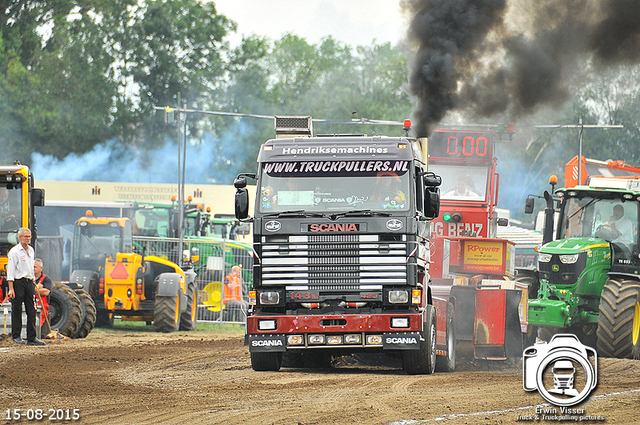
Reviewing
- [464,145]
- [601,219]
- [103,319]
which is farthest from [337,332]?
[103,319]

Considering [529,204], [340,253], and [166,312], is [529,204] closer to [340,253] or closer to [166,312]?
[340,253]

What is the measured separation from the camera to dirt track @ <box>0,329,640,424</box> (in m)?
8.70

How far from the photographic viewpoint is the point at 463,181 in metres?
22.1

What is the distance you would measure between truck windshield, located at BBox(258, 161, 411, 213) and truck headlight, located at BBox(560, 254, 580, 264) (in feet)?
16.7

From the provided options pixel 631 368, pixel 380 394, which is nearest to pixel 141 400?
pixel 380 394

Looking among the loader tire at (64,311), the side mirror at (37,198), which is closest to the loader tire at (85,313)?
the loader tire at (64,311)

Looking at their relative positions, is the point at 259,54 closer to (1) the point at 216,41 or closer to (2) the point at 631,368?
(1) the point at 216,41

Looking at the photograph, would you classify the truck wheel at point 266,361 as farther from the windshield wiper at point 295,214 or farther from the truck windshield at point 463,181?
the truck windshield at point 463,181

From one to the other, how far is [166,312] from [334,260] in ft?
34.6

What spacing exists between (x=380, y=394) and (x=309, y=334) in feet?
6.56

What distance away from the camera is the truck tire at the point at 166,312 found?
70.6 feet

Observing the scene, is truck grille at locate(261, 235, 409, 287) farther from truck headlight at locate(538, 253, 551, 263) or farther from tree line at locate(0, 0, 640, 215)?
tree line at locate(0, 0, 640, 215)

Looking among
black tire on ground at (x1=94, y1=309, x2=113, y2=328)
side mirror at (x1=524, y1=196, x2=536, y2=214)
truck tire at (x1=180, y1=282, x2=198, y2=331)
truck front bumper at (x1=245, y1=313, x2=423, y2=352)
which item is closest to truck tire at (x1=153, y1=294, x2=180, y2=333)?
truck tire at (x1=180, y1=282, x2=198, y2=331)

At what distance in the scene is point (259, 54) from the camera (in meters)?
66.7
